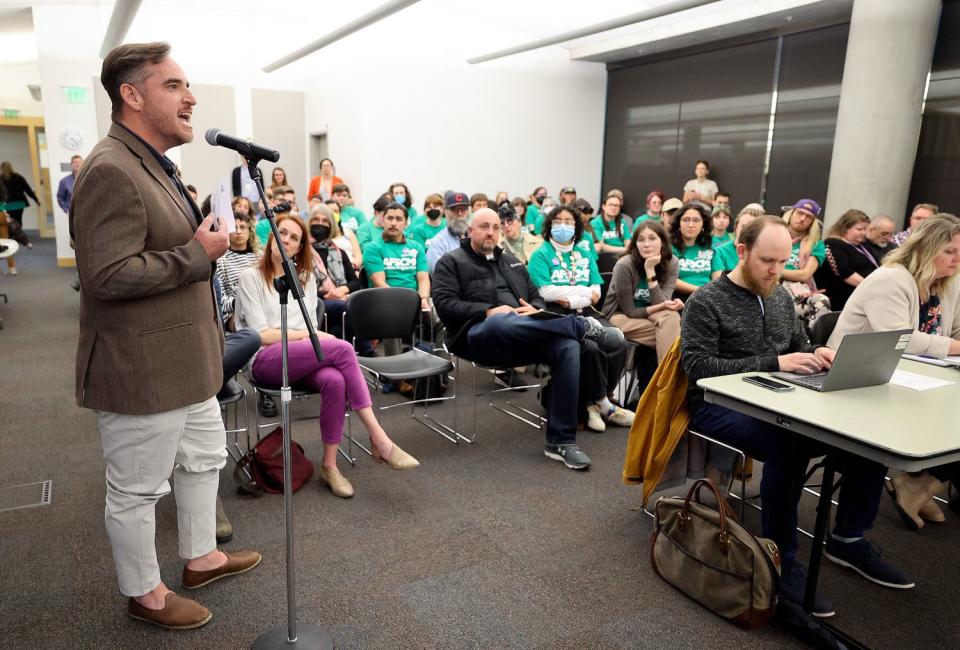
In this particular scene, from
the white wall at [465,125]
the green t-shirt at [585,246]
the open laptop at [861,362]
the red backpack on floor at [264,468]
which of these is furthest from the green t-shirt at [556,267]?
the white wall at [465,125]

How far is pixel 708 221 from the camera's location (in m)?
4.83

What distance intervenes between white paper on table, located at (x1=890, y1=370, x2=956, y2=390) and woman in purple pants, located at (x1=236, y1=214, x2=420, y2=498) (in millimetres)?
1912

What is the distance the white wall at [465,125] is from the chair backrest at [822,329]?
7.80 m

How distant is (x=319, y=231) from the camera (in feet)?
16.4

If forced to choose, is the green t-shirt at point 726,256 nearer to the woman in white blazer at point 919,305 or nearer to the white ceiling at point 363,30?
the woman in white blazer at point 919,305

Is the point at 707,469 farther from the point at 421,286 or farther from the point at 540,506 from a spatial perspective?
the point at 421,286

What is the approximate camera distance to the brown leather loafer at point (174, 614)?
200 centimetres

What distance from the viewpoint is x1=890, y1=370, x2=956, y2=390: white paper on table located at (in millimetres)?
2298

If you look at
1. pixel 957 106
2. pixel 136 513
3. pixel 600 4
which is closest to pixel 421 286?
pixel 136 513

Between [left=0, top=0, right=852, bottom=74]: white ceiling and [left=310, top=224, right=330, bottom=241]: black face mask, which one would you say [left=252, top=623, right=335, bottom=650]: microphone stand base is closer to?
[left=310, top=224, right=330, bottom=241]: black face mask

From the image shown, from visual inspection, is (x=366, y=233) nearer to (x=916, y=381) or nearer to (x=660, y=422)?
(x=660, y=422)

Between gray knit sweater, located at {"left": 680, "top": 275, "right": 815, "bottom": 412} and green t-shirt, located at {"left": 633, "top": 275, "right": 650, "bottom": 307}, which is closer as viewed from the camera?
gray knit sweater, located at {"left": 680, "top": 275, "right": 815, "bottom": 412}

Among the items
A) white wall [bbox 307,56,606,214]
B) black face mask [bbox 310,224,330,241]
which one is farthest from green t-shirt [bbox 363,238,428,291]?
white wall [bbox 307,56,606,214]

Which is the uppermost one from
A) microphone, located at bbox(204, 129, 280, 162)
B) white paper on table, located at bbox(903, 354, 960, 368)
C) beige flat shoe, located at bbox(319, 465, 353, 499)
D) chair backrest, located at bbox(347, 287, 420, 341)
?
microphone, located at bbox(204, 129, 280, 162)
